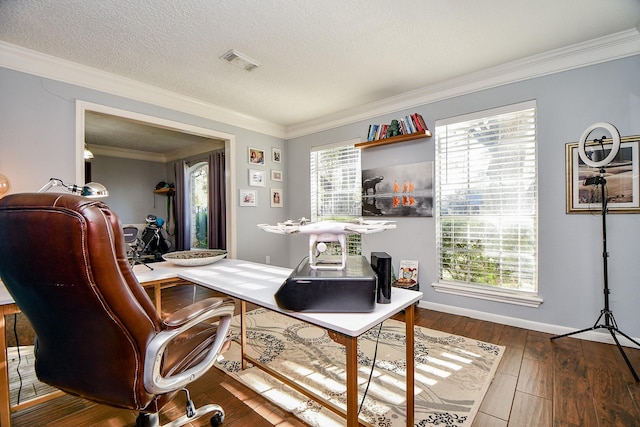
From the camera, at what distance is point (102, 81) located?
8.77 feet

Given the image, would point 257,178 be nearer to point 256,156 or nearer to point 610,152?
point 256,156

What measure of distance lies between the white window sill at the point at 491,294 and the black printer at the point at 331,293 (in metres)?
2.30

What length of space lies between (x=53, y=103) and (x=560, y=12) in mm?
4136

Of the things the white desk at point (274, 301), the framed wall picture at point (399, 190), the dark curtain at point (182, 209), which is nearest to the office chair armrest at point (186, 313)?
the white desk at point (274, 301)

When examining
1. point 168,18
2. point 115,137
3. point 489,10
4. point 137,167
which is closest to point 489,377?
point 489,10

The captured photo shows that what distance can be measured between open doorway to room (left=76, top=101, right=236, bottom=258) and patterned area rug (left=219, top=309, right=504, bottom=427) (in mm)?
1912

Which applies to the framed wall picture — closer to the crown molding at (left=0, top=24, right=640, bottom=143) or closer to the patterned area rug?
the crown molding at (left=0, top=24, right=640, bottom=143)

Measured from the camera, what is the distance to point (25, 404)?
1520mm

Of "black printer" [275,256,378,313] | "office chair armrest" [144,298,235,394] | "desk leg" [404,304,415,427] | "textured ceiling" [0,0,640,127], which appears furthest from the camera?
"textured ceiling" [0,0,640,127]

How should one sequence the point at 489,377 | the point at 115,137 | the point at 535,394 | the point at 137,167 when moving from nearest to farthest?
the point at 535,394 → the point at 489,377 → the point at 115,137 → the point at 137,167

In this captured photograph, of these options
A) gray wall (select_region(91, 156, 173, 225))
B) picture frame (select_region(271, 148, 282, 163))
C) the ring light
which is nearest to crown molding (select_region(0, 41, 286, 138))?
picture frame (select_region(271, 148, 282, 163))

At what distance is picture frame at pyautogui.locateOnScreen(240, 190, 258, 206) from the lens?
3908 millimetres

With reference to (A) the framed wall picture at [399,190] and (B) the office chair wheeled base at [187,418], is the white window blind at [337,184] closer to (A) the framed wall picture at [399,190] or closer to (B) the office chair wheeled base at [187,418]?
(A) the framed wall picture at [399,190]

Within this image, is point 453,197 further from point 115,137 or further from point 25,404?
point 115,137
